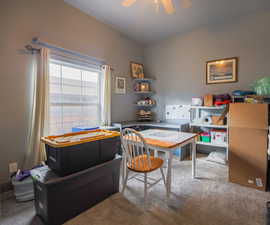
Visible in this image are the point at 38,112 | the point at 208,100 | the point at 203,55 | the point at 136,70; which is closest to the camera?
the point at 38,112

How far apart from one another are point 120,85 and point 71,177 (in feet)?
8.46

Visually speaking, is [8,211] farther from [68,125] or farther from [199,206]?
[199,206]

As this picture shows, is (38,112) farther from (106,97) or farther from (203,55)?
(203,55)

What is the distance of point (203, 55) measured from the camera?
3.39 m

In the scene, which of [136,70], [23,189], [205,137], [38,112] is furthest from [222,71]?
[23,189]

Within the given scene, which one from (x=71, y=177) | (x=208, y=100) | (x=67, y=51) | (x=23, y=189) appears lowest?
(x=23, y=189)

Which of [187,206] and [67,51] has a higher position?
[67,51]

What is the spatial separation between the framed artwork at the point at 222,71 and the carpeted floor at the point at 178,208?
2.11m

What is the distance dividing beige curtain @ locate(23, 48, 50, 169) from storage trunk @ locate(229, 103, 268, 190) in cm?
275

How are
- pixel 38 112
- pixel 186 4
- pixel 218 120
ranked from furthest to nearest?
1. pixel 218 120
2. pixel 186 4
3. pixel 38 112

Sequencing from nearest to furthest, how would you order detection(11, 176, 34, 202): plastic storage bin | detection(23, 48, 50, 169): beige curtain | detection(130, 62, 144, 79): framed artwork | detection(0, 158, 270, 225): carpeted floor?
detection(0, 158, 270, 225): carpeted floor < detection(11, 176, 34, 202): plastic storage bin < detection(23, 48, 50, 169): beige curtain < detection(130, 62, 144, 79): framed artwork

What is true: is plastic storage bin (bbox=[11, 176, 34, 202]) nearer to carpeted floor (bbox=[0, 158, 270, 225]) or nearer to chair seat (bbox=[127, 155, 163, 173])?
carpeted floor (bbox=[0, 158, 270, 225])

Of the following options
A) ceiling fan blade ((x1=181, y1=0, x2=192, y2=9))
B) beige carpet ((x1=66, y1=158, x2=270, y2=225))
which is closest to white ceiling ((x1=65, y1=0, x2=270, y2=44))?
ceiling fan blade ((x1=181, y1=0, x2=192, y2=9))

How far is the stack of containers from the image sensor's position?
136 centimetres
